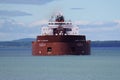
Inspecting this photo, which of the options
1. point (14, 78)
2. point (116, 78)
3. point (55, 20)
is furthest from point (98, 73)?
point (55, 20)

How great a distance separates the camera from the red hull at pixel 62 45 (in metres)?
82.1

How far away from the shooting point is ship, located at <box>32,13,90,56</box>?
82.3 meters

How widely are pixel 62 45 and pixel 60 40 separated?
29.9 inches

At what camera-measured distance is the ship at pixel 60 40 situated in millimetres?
82312

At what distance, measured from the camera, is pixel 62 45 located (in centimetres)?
8200

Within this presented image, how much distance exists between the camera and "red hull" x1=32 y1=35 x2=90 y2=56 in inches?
3233

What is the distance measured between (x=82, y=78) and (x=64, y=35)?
3402 centimetres

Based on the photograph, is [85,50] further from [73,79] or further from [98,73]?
[73,79]

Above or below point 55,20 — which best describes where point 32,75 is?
below

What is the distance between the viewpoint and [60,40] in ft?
269

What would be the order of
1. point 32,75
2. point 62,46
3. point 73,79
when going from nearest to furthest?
point 73,79, point 32,75, point 62,46

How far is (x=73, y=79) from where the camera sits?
156ft

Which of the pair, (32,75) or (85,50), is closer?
(32,75)

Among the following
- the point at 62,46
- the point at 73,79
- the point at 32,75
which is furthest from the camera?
the point at 62,46
